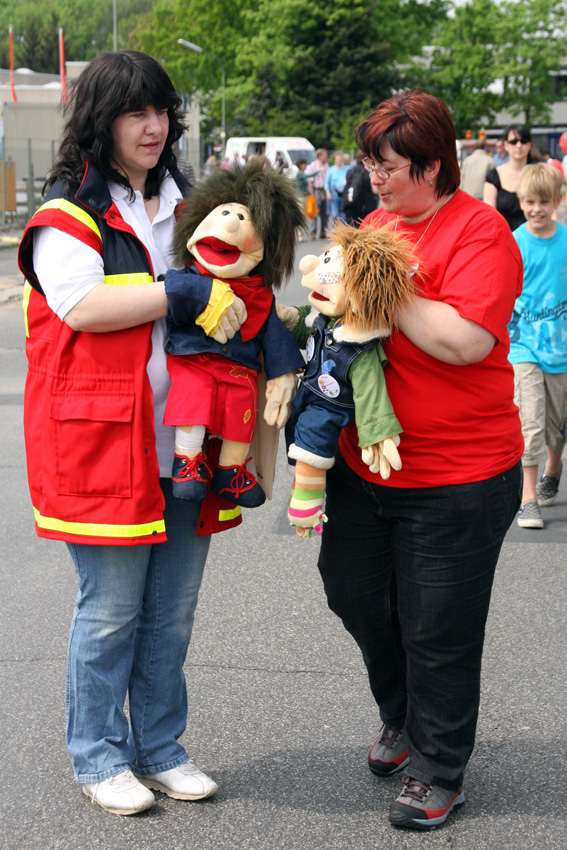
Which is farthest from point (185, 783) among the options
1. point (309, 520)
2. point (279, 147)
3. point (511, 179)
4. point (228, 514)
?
point (279, 147)

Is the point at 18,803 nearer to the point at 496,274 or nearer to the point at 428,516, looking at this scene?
the point at 428,516

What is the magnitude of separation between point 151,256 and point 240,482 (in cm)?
65

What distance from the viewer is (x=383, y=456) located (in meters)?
2.52

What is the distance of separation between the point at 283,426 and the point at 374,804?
45.0 inches

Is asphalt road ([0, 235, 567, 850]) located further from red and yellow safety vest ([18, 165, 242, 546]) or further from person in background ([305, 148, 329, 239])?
person in background ([305, 148, 329, 239])

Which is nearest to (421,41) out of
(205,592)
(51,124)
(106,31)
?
(51,124)

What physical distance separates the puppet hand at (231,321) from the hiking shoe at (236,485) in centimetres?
37

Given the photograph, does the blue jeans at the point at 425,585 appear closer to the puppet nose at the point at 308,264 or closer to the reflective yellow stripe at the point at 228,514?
the reflective yellow stripe at the point at 228,514

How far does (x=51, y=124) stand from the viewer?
93.7ft

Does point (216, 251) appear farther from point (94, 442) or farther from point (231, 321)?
point (94, 442)

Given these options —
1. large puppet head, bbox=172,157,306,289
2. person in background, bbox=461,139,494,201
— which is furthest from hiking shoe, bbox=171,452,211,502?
person in background, bbox=461,139,494,201

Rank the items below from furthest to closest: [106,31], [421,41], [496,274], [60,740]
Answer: [106,31]
[421,41]
[60,740]
[496,274]

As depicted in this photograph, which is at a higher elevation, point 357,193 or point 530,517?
point 357,193

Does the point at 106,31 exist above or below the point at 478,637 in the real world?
above
